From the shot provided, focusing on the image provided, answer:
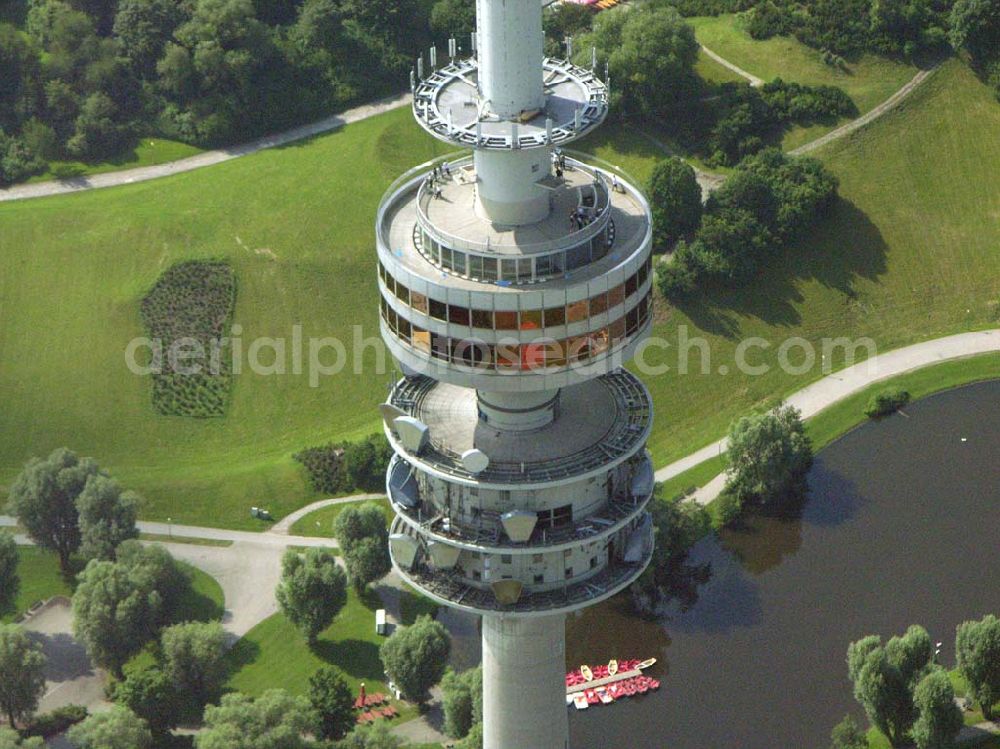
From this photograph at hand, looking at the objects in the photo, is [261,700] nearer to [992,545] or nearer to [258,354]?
[258,354]

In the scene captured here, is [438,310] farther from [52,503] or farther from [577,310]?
[52,503]

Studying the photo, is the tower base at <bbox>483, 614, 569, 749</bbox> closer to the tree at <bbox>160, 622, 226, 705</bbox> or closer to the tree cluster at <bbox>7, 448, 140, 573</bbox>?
the tree at <bbox>160, 622, 226, 705</bbox>

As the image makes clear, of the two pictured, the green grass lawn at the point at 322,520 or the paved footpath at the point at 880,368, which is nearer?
the green grass lawn at the point at 322,520

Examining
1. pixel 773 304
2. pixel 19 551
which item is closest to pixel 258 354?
pixel 19 551

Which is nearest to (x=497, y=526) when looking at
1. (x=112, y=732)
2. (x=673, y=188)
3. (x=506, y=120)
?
(x=506, y=120)

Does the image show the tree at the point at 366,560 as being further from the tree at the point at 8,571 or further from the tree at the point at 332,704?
the tree at the point at 8,571

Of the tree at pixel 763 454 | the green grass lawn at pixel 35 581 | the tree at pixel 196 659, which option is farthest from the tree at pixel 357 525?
the tree at pixel 763 454
